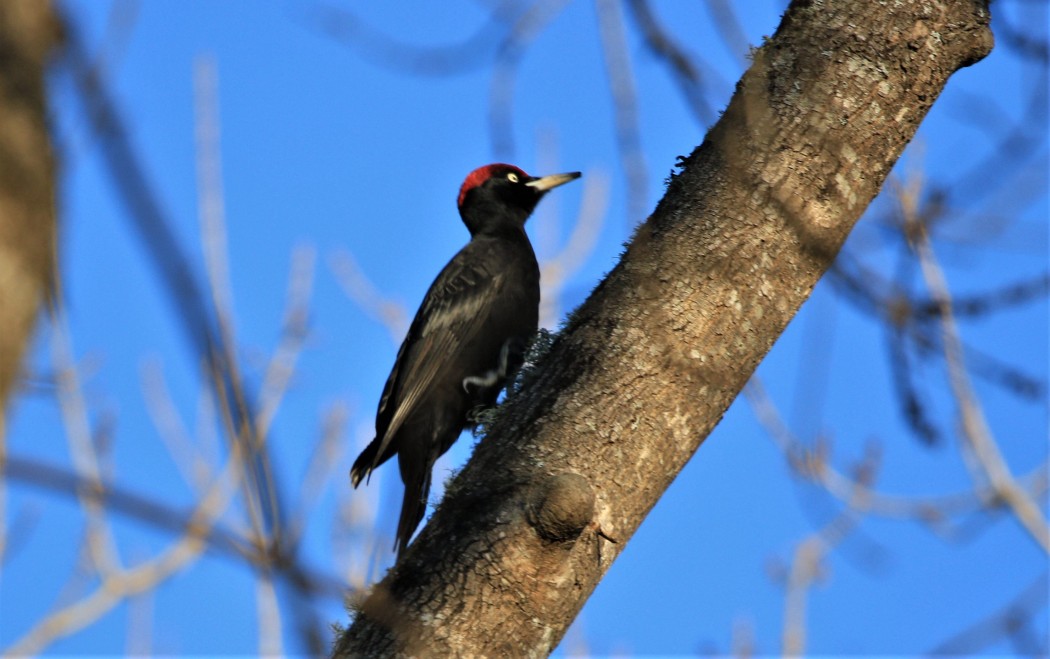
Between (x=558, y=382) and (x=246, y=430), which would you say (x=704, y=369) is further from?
(x=246, y=430)

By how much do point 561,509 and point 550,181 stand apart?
4119 mm

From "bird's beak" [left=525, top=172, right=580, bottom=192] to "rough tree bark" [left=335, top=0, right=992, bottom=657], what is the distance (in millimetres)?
3427

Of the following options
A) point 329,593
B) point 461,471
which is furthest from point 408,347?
point 329,593

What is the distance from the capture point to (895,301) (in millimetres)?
2900

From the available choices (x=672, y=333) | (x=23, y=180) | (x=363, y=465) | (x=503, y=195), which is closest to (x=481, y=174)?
(x=503, y=195)

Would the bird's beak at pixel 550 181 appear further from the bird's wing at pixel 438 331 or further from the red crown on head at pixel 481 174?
the bird's wing at pixel 438 331

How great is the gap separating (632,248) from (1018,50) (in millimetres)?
1484

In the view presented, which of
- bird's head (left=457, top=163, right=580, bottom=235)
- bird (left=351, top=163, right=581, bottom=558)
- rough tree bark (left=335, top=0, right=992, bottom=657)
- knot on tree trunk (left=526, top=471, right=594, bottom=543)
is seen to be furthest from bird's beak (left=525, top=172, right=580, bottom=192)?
knot on tree trunk (left=526, top=471, right=594, bottom=543)

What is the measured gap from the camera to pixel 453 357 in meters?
5.22

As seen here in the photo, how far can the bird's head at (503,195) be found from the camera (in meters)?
6.27

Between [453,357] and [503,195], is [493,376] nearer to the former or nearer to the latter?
[453,357]

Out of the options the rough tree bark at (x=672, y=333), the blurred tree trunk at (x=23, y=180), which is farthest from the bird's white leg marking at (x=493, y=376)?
the blurred tree trunk at (x=23, y=180)

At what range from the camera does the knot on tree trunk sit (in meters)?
2.39

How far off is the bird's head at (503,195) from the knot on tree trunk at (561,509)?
383 cm
